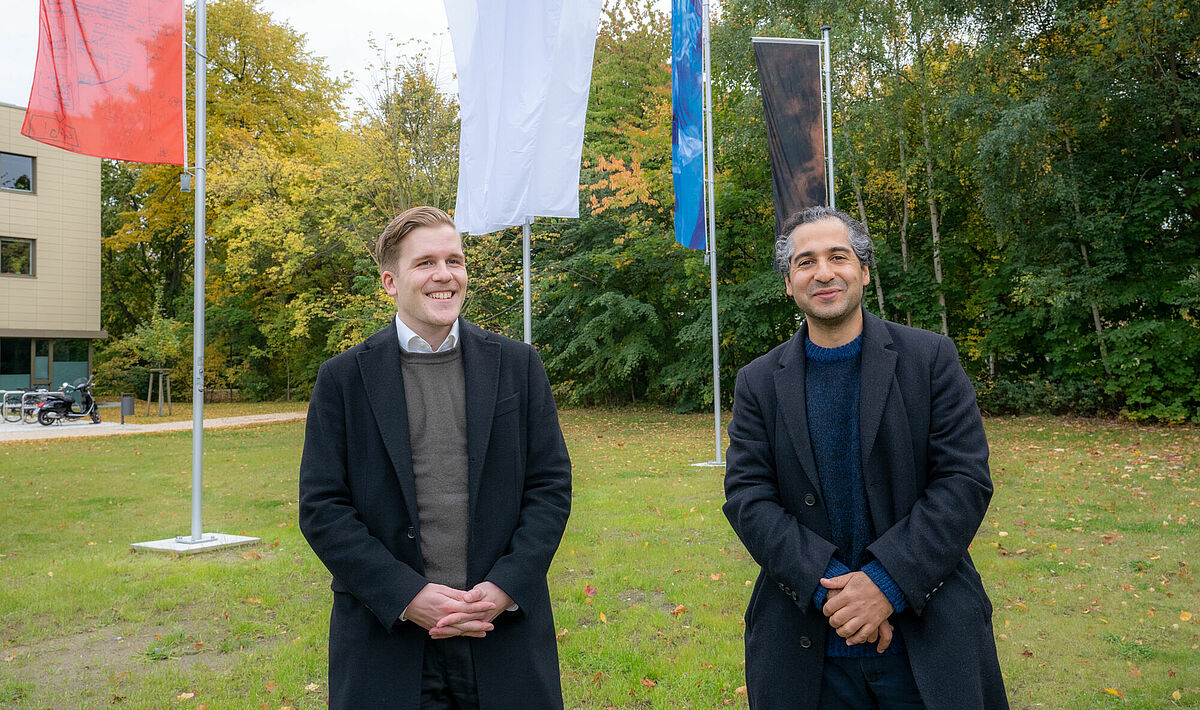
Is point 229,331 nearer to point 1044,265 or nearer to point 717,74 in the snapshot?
point 717,74

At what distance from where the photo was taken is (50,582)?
6738 millimetres

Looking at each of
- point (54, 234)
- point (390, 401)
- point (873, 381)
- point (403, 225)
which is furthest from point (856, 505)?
point (54, 234)

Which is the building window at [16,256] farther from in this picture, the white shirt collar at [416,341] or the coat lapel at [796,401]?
the coat lapel at [796,401]

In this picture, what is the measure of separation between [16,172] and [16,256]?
276 centimetres

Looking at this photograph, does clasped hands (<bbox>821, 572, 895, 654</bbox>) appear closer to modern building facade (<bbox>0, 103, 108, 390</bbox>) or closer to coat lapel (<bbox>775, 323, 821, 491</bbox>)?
coat lapel (<bbox>775, 323, 821, 491</bbox>)

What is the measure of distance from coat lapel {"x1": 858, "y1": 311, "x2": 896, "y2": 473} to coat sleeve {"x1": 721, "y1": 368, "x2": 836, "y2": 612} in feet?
0.85

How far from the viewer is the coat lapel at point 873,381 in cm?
234

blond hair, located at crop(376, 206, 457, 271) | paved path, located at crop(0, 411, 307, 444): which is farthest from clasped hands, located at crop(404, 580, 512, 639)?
paved path, located at crop(0, 411, 307, 444)

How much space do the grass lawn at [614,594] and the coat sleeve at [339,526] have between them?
7.61 feet

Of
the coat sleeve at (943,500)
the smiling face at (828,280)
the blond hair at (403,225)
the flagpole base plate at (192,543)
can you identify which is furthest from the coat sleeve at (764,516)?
the flagpole base plate at (192,543)

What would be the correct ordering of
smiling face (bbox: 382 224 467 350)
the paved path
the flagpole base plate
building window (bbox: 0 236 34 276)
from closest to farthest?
1. smiling face (bbox: 382 224 467 350)
2. the flagpole base plate
3. the paved path
4. building window (bbox: 0 236 34 276)

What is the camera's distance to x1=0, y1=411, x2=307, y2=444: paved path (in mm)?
19891

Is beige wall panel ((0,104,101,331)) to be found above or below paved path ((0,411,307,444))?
Answer: above

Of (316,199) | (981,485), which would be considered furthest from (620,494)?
(316,199)
